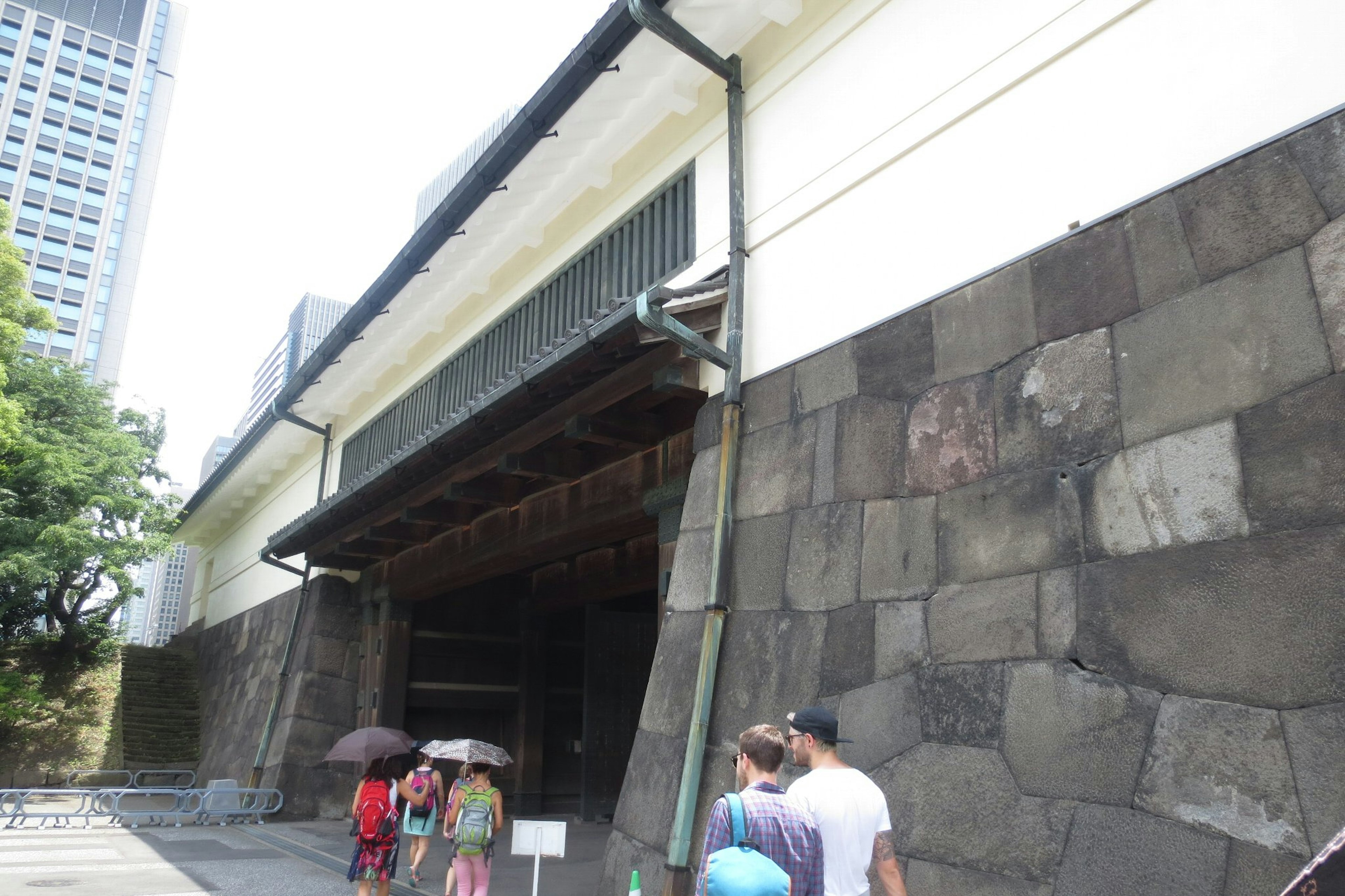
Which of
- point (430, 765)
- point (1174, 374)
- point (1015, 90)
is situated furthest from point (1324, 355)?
point (430, 765)

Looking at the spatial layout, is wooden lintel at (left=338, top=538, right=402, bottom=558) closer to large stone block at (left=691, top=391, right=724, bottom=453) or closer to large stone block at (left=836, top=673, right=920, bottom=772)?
large stone block at (left=691, top=391, right=724, bottom=453)

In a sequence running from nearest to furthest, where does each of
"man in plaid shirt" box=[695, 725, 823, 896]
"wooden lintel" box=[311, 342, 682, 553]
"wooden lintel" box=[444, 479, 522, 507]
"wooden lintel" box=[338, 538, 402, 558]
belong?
"man in plaid shirt" box=[695, 725, 823, 896] < "wooden lintel" box=[311, 342, 682, 553] < "wooden lintel" box=[444, 479, 522, 507] < "wooden lintel" box=[338, 538, 402, 558]

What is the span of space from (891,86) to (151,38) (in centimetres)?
8745

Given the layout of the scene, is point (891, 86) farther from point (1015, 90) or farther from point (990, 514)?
point (990, 514)

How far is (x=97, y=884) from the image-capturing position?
7.36 m

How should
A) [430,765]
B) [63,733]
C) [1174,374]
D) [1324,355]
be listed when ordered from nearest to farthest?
[1324,355]
[1174,374]
[430,765]
[63,733]

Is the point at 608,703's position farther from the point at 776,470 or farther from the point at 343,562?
the point at 776,470

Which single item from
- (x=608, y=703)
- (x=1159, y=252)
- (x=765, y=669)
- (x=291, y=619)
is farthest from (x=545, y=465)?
(x=291, y=619)

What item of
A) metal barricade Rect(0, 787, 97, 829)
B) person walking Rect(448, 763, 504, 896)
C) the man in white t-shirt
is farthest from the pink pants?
metal barricade Rect(0, 787, 97, 829)

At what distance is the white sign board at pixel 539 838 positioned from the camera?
5250 millimetres

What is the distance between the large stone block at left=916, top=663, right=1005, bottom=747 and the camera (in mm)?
4117

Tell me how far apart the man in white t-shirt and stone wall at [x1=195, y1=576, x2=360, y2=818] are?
38.1 ft

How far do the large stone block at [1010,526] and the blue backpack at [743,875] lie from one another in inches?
84.9

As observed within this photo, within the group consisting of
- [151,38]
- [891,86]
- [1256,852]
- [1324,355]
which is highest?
[151,38]
